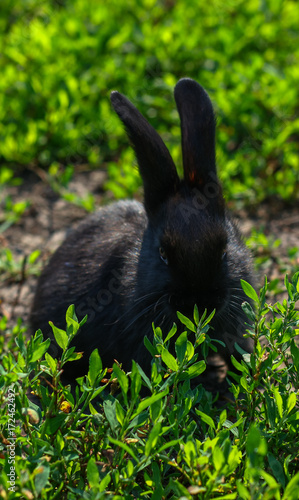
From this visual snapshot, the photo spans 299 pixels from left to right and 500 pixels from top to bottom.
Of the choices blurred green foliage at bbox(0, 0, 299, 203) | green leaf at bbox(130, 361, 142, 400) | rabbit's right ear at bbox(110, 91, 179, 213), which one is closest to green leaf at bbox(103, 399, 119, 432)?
green leaf at bbox(130, 361, 142, 400)

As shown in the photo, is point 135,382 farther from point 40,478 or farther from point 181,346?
point 40,478

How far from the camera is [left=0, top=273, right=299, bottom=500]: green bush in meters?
2.46

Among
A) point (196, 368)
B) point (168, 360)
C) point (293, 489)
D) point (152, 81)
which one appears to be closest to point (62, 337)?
point (168, 360)

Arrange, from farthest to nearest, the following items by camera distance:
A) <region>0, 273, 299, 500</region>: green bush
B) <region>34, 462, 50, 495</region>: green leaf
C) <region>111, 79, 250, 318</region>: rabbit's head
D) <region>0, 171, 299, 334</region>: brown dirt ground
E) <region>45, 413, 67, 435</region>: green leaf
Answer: <region>0, 171, 299, 334</region>: brown dirt ground → <region>111, 79, 250, 318</region>: rabbit's head → <region>45, 413, 67, 435</region>: green leaf → <region>0, 273, 299, 500</region>: green bush → <region>34, 462, 50, 495</region>: green leaf

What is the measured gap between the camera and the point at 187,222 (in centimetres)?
345

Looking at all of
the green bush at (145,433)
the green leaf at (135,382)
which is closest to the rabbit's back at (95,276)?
the green bush at (145,433)

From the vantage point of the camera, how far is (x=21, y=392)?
2662mm

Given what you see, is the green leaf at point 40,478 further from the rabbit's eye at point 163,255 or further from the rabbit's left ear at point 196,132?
the rabbit's left ear at point 196,132

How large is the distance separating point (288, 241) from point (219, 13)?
358cm

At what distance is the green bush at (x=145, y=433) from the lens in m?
2.46

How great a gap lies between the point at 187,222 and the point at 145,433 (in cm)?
121

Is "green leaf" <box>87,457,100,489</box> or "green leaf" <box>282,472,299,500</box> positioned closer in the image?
"green leaf" <box>282,472,299,500</box>

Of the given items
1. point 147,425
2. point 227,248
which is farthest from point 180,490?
point 227,248

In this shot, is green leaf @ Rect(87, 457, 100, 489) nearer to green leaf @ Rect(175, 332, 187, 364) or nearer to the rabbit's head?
green leaf @ Rect(175, 332, 187, 364)
